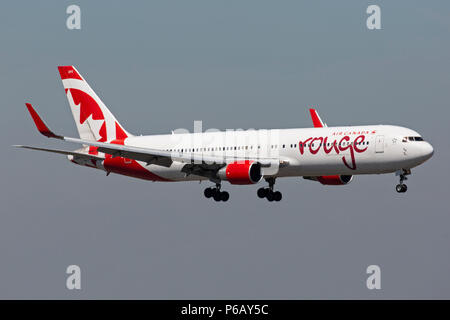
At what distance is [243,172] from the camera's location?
72.9 m

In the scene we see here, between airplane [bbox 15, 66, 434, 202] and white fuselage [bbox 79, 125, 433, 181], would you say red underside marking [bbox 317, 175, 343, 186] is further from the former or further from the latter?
white fuselage [bbox 79, 125, 433, 181]

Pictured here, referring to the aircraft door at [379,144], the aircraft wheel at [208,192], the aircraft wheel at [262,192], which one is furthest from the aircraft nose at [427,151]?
the aircraft wheel at [208,192]

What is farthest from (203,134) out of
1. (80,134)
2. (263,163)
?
(80,134)

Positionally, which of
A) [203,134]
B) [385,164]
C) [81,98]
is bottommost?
[385,164]

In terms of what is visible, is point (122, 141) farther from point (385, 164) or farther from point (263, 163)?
point (385, 164)

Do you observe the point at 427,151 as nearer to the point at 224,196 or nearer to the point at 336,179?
the point at 336,179

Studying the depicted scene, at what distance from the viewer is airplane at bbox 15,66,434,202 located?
231ft

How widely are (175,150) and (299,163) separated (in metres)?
12.2

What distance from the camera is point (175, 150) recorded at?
80125 millimetres

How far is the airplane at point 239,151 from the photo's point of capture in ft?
231

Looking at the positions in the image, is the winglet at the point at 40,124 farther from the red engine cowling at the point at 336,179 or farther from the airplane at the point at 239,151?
the red engine cowling at the point at 336,179

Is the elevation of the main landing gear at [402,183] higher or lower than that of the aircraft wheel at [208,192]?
lower

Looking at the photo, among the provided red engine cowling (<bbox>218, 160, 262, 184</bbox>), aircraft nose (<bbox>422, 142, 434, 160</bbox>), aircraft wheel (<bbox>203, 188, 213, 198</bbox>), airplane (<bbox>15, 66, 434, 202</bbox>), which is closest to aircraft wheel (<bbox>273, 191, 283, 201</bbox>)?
airplane (<bbox>15, 66, 434, 202</bbox>)

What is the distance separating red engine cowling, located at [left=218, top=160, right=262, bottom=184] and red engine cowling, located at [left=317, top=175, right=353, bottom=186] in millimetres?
7834
